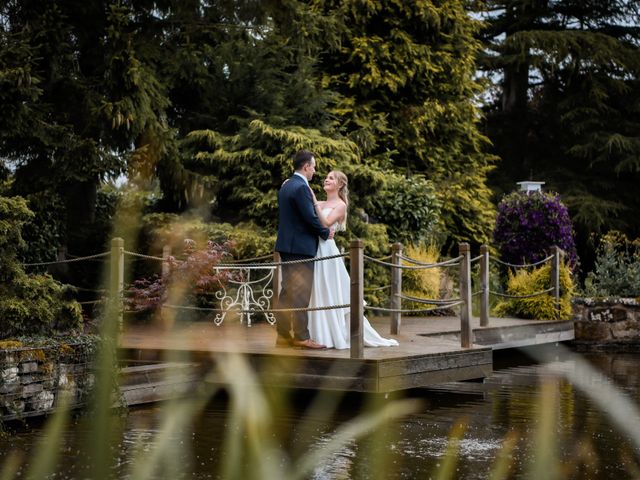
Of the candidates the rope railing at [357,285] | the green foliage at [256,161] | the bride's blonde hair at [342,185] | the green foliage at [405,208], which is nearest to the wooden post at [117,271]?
the rope railing at [357,285]

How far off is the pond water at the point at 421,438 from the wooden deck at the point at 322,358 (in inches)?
9.8

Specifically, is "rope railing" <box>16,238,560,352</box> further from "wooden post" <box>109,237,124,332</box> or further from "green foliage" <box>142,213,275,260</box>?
"green foliage" <box>142,213,275,260</box>

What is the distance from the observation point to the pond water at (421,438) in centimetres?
641

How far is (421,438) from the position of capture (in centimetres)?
764

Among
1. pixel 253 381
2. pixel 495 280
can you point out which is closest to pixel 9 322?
pixel 253 381

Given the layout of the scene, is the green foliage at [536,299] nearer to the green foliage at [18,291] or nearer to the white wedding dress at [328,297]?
the white wedding dress at [328,297]

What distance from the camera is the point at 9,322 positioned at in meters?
8.54

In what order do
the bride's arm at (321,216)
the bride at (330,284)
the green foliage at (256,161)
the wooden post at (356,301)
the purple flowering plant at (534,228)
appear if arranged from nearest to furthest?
the wooden post at (356,301), the bride's arm at (321,216), the bride at (330,284), the green foliage at (256,161), the purple flowering plant at (534,228)

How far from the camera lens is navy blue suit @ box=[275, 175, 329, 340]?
31.9ft

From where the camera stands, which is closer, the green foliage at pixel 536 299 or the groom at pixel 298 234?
the groom at pixel 298 234

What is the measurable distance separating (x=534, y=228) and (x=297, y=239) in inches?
334

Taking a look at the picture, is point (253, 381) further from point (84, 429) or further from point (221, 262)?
point (221, 262)

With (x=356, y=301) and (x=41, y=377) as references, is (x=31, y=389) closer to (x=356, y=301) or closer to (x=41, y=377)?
(x=41, y=377)

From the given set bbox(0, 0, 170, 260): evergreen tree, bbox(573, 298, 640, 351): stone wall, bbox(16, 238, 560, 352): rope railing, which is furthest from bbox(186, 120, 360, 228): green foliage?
bbox(573, 298, 640, 351): stone wall
